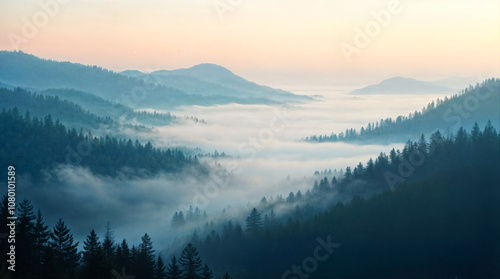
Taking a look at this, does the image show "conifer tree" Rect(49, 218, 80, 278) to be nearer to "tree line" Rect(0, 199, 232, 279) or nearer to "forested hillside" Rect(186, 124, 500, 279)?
"tree line" Rect(0, 199, 232, 279)

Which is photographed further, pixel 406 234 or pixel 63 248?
pixel 406 234

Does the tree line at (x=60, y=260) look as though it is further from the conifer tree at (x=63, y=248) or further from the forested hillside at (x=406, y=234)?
the forested hillside at (x=406, y=234)

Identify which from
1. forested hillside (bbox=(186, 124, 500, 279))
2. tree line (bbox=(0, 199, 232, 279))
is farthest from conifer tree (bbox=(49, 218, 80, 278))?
forested hillside (bbox=(186, 124, 500, 279))

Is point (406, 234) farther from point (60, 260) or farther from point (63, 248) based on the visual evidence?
point (60, 260)

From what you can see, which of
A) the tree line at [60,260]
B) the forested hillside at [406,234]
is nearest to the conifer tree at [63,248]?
the tree line at [60,260]

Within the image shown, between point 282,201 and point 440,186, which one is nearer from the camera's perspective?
point 440,186

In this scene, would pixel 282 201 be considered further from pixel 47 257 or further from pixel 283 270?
pixel 47 257

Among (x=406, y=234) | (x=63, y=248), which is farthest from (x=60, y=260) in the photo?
(x=406, y=234)

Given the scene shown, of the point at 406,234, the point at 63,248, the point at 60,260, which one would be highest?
the point at 63,248

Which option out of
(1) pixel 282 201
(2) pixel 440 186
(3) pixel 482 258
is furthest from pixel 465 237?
(1) pixel 282 201

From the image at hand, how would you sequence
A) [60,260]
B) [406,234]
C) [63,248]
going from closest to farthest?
[60,260] < [63,248] < [406,234]

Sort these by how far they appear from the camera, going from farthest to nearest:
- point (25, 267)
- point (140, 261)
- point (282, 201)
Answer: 1. point (282, 201)
2. point (140, 261)
3. point (25, 267)
